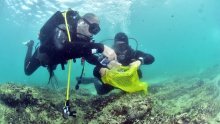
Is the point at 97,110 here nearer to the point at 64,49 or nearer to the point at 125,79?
the point at 125,79

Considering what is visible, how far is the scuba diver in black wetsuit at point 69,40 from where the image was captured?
6.20 m

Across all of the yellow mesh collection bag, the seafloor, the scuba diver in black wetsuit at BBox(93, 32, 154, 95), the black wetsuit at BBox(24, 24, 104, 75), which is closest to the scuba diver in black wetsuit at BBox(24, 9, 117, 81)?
the black wetsuit at BBox(24, 24, 104, 75)

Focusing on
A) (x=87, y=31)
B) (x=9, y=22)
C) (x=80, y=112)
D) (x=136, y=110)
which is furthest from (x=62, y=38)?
(x=9, y=22)


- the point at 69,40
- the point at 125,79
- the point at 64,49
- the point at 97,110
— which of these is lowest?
the point at 97,110

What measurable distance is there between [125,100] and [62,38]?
2155mm

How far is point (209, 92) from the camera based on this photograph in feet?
30.3

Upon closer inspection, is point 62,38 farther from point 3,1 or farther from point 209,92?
point 3,1

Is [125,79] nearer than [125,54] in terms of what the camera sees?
Yes

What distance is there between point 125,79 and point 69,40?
1.61m

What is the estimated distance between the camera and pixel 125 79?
558 cm

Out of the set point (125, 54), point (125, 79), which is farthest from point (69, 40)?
point (125, 54)

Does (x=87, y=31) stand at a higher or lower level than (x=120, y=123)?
higher

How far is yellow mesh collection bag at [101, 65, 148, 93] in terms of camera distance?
5.51 metres

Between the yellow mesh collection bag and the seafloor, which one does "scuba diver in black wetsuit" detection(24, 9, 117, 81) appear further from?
the seafloor
